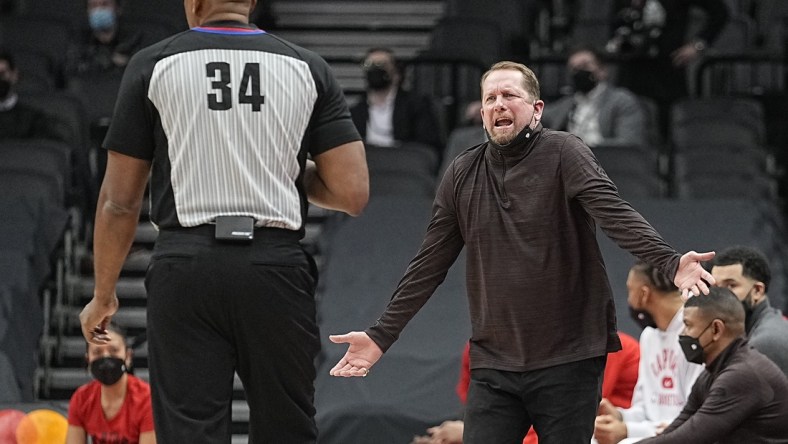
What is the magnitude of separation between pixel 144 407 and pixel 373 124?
4.11 metres

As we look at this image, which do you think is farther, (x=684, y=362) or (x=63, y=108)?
(x=63, y=108)

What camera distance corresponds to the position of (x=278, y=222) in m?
3.62

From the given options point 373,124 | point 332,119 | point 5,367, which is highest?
point 332,119

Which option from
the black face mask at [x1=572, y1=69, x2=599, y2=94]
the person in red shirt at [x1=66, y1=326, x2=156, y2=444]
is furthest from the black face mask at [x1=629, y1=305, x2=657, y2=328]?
the black face mask at [x1=572, y1=69, x2=599, y2=94]

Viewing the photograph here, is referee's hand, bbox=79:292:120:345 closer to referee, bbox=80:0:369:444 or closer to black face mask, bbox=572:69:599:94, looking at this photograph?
referee, bbox=80:0:369:444

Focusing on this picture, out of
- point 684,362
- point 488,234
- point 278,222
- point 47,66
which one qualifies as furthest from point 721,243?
point 47,66

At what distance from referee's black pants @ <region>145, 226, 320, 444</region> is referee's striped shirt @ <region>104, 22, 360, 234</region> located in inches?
3.2

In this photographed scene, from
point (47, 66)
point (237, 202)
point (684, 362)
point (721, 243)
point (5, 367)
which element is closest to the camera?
point (237, 202)

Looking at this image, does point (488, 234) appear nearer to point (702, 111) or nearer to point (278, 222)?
point (278, 222)

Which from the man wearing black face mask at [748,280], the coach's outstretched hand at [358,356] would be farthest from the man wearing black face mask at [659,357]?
the coach's outstretched hand at [358,356]

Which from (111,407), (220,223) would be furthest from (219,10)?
(111,407)

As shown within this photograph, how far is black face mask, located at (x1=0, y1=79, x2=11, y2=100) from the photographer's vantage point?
962 cm

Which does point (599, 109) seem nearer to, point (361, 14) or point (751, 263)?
point (751, 263)

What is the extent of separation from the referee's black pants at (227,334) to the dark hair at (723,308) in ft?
6.27
